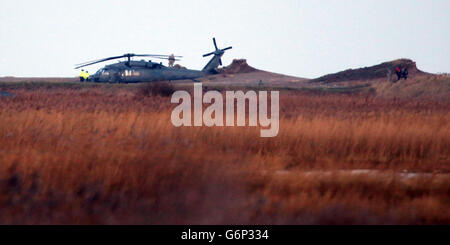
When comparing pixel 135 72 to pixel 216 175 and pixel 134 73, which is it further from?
pixel 216 175

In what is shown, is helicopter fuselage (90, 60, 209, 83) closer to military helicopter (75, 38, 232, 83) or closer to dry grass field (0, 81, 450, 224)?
military helicopter (75, 38, 232, 83)

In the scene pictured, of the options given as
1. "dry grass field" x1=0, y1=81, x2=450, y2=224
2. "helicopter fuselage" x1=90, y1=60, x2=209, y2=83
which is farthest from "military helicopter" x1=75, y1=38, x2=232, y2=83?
"dry grass field" x1=0, y1=81, x2=450, y2=224

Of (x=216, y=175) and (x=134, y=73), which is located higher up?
(x=134, y=73)

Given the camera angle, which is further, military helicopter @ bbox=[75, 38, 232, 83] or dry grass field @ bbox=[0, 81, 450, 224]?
military helicopter @ bbox=[75, 38, 232, 83]

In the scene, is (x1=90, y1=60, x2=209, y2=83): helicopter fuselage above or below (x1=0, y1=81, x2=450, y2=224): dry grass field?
above

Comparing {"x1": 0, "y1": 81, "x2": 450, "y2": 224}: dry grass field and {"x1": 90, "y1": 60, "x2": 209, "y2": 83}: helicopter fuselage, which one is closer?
{"x1": 0, "y1": 81, "x2": 450, "y2": 224}: dry grass field

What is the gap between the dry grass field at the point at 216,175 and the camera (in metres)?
7.42

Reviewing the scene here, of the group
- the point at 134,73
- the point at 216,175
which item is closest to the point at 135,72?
the point at 134,73

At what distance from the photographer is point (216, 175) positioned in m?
8.62

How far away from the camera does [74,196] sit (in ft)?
25.9

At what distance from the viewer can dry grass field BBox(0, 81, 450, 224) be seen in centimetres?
742

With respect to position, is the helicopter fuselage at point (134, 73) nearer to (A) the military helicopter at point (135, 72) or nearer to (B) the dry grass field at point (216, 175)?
(A) the military helicopter at point (135, 72)
